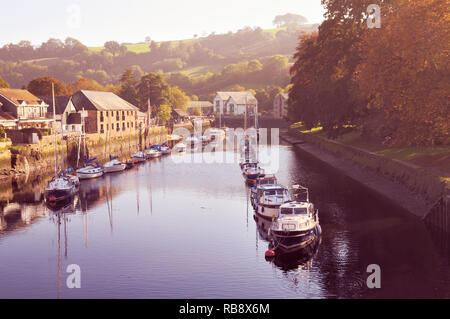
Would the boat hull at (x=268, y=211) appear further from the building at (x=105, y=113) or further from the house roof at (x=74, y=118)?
the house roof at (x=74, y=118)

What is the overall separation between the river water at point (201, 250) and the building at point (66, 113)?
170 feet

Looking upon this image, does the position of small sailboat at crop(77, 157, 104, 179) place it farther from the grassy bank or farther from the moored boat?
the grassy bank

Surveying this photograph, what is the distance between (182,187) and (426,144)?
36353 mm

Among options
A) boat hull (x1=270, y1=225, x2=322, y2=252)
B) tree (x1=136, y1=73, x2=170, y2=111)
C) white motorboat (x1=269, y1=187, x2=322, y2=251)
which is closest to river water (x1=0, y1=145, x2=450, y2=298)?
boat hull (x1=270, y1=225, x2=322, y2=252)

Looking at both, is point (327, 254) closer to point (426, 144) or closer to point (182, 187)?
point (426, 144)

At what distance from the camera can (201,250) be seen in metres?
45.7

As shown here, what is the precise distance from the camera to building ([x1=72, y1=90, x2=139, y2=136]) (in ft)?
430

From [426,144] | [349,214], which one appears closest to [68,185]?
[349,214]

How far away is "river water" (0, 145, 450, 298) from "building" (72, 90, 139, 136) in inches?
2329

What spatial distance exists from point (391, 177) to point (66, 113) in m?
85.5

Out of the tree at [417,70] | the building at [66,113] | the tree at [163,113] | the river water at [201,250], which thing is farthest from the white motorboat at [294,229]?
A: the tree at [163,113]

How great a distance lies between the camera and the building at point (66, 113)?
123312 millimetres

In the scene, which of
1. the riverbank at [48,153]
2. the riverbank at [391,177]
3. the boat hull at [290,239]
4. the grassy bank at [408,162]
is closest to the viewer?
the boat hull at [290,239]
